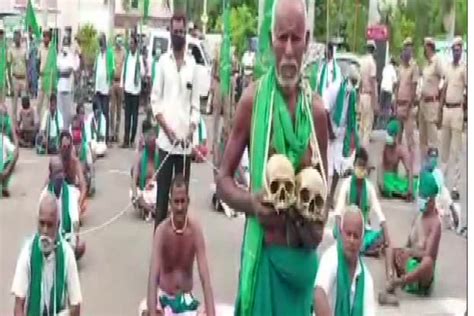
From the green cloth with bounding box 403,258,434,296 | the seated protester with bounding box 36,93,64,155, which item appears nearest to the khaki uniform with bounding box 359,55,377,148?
the seated protester with bounding box 36,93,64,155

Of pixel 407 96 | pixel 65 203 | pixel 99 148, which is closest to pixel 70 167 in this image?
pixel 65 203

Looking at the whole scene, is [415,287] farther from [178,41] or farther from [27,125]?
[27,125]

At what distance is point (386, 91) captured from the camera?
33.5ft

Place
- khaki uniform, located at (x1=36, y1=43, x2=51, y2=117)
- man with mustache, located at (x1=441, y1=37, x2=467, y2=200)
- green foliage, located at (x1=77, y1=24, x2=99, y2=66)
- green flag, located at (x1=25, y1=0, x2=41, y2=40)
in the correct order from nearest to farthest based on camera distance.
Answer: man with mustache, located at (x1=441, y1=37, x2=467, y2=200) → green flag, located at (x1=25, y1=0, x2=41, y2=40) → khaki uniform, located at (x1=36, y1=43, x2=51, y2=117) → green foliage, located at (x1=77, y1=24, x2=99, y2=66)

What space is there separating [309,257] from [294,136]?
11.7 inches

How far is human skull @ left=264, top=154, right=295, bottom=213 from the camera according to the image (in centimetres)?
260

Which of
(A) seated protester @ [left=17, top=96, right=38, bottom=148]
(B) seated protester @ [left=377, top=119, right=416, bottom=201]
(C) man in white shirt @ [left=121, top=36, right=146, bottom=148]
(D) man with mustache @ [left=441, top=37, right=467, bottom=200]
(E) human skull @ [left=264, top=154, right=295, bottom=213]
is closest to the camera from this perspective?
(E) human skull @ [left=264, top=154, right=295, bottom=213]

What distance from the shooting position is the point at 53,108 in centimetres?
878

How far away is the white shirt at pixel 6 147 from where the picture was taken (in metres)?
7.33

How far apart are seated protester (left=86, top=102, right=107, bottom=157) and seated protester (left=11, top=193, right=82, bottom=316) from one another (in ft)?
14.0

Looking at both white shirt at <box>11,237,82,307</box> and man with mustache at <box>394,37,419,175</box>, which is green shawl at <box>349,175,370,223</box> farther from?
man with mustache at <box>394,37,419,175</box>

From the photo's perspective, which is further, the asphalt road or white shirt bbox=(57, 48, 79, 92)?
white shirt bbox=(57, 48, 79, 92)

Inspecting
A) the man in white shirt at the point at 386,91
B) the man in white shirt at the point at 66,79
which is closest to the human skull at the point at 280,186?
the man in white shirt at the point at 66,79

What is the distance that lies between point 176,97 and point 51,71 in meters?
4.44
